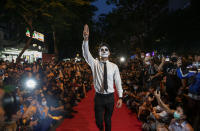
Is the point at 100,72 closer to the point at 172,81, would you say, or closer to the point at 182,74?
the point at 182,74

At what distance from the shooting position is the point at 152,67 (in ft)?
24.2

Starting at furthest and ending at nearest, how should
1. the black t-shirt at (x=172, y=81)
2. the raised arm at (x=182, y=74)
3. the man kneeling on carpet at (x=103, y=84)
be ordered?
the black t-shirt at (x=172, y=81) < the raised arm at (x=182, y=74) < the man kneeling on carpet at (x=103, y=84)

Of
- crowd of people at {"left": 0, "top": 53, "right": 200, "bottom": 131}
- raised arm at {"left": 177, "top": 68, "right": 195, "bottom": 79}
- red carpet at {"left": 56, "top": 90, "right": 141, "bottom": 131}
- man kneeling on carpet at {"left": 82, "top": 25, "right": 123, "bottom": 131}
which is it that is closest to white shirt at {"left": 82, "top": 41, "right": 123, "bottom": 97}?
man kneeling on carpet at {"left": 82, "top": 25, "right": 123, "bottom": 131}

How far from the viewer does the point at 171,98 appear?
219 inches

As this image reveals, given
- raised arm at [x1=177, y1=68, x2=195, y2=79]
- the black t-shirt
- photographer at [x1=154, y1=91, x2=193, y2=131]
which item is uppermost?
raised arm at [x1=177, y1=68, x2=195, y2=79]

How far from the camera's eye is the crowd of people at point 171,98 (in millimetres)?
3645

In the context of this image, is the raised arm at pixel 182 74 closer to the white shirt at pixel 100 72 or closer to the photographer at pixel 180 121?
the photographer at pixel 180 121

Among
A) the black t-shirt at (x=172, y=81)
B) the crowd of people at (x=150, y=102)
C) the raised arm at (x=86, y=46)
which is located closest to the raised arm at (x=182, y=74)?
the crowd of people at (x=150, y=102)

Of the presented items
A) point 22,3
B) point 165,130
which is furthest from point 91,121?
point 22,3

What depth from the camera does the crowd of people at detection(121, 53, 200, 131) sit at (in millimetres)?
3645

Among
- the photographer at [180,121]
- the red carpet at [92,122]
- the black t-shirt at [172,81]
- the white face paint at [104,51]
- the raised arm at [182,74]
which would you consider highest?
the white face paint at [104,51]

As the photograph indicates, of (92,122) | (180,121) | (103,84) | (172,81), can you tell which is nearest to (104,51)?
(103,84)

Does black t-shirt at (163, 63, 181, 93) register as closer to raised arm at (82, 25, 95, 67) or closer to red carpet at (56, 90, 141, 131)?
red carpet at (56, 90, 141, 131)

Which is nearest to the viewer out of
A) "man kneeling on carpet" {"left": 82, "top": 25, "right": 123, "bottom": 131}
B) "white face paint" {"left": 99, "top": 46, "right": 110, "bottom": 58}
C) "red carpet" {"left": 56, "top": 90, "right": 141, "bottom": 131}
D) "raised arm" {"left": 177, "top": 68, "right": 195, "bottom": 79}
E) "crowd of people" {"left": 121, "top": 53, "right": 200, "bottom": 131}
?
"man kneeling on carpet" {"left": 82, "top": 25, "right": 123, "bottom": 131}
